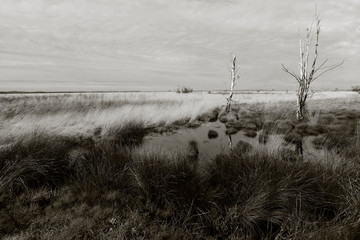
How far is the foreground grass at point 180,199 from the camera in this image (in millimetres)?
3273

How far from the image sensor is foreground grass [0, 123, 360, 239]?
3273 millimetres

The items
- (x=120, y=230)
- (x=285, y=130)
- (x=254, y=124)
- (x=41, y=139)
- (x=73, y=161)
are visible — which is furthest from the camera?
(x=254, y=124)

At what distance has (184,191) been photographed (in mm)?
3996

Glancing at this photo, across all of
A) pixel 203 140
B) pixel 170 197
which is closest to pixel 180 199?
pixel 170 197

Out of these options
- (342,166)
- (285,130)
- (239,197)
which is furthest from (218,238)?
(285,130)

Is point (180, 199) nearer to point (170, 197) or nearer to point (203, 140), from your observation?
point (170, 197)

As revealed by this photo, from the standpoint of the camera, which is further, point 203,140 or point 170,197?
point 203,140

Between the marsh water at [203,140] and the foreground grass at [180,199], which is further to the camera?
the marsh water at [203,140]

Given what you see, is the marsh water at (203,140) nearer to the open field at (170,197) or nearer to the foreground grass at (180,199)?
the open field at (170,197)

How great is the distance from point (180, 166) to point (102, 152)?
2346mm

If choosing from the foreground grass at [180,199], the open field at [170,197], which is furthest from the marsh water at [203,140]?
the foreground grass at [180,199]

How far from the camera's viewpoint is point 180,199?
156 inches

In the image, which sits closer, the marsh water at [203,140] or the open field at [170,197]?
the open field at [170,197]

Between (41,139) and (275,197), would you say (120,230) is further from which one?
(41,139)
